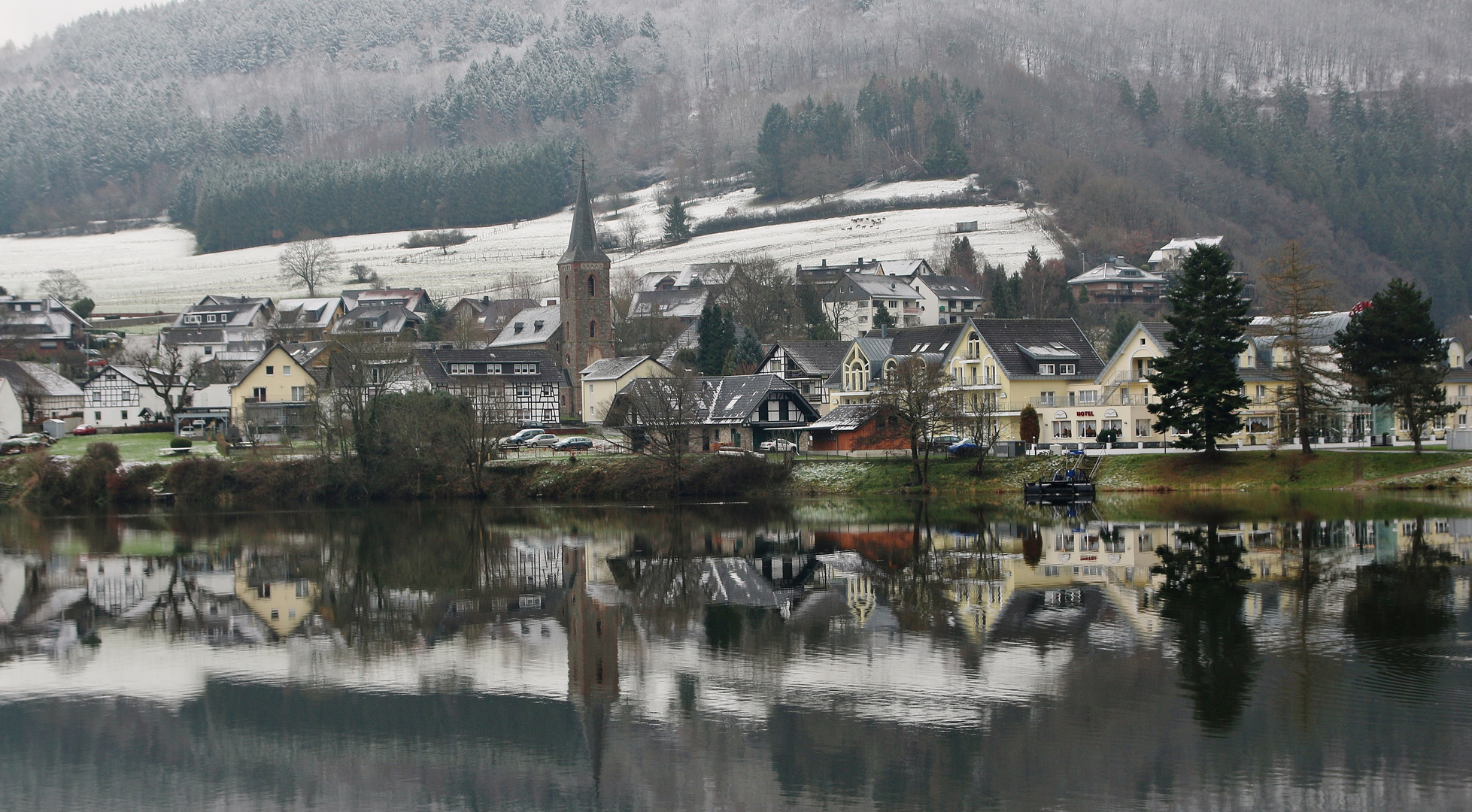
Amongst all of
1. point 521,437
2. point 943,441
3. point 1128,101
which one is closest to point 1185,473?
point 943,441

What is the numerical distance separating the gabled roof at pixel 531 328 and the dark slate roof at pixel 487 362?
13608 millimetres

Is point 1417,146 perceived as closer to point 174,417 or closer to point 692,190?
point 692,190

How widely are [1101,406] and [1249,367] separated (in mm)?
6160

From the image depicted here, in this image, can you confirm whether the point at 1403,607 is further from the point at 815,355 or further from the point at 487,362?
the point at 487,362

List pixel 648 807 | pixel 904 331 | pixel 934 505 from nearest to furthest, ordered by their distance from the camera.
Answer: pixel 648 807 < pixel 934 505 < pixel 904 331

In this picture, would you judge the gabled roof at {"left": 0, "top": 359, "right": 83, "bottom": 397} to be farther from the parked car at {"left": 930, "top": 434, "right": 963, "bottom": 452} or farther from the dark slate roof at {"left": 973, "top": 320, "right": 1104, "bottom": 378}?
the dark slate roof at {"left": 973, "top": 320, "right": 1104, "bottom": 378}

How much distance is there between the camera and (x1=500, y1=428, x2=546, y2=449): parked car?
69.6 m

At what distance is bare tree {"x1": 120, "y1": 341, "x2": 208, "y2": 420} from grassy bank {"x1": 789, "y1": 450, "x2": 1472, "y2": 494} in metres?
42.0

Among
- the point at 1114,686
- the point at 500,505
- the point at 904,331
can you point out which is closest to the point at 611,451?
the point at 500,505

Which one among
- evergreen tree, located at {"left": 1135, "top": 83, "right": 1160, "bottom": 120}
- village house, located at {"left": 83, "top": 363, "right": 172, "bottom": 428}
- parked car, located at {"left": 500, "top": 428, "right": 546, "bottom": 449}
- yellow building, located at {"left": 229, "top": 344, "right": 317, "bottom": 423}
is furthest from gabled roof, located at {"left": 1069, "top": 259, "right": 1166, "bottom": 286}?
village house, located at {"left": 83, "top": 363, "right": 172, "bottom": 428}

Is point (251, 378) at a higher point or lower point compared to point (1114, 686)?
higher

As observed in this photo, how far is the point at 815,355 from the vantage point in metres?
80.7

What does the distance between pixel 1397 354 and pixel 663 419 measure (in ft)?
91.4

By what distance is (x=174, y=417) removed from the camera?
3199 inches
